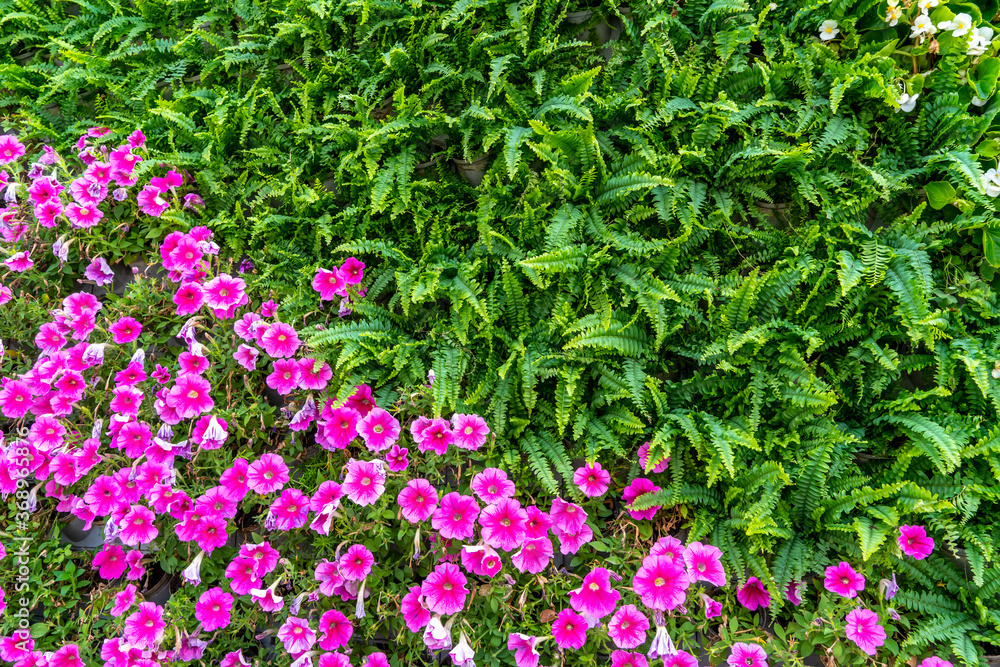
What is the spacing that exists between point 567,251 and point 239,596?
2259 mm

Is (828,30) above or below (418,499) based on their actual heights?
above

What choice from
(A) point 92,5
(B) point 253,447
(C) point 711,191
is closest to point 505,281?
(C) point 711,191

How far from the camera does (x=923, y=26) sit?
9.03ft

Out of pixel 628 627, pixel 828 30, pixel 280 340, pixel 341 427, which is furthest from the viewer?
pixel 828 30

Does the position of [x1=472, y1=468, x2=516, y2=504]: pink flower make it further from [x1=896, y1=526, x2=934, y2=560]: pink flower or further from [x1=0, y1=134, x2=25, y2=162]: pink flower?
[x1=0, y1=134, x2=25, y2=162]: pink flower

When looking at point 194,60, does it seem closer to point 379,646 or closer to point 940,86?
point 379,646

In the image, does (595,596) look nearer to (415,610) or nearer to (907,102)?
(415,610)

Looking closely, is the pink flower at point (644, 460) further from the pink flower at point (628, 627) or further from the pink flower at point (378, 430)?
the pink flower at point (378, 430)

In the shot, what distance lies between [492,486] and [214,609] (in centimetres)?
133

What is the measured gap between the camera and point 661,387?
2740 mm

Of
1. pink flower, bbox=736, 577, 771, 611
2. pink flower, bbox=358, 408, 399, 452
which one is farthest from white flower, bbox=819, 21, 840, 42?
pink flower, bbox=358, 408, 399, 452

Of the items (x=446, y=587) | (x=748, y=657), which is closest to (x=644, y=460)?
(x=748, y=657)

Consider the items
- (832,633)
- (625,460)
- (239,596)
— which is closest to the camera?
(832,633)

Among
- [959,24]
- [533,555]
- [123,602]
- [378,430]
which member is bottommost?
[123,602]
